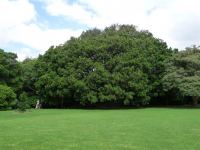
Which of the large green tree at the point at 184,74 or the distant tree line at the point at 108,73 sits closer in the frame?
the large green tree at the point at 184,74

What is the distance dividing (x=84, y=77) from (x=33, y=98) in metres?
11.1

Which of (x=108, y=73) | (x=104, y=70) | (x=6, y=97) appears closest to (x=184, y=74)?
(x=108, y=73)

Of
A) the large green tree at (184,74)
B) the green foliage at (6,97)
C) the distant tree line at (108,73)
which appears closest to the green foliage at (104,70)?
the distant tree line at (108,73)

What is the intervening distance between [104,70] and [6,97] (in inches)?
534

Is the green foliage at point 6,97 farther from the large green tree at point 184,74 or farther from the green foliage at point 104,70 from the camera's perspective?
the large green tree at point 184,74

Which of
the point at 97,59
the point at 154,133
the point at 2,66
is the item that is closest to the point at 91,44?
the point at 97,59

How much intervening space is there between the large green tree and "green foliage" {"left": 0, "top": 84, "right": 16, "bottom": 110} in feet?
68.5

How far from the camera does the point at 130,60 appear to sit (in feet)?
172

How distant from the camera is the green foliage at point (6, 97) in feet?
164

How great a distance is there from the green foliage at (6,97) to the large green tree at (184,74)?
20.9 metres

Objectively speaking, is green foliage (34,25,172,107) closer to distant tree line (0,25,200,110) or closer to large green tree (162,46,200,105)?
distant tree line (0,25,200,110)

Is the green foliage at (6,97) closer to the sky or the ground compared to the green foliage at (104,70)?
closer to the ground

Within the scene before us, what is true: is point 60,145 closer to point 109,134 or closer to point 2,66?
point 109,134

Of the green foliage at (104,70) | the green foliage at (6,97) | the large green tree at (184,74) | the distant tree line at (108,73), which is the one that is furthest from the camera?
the green foliage at (104,70)
